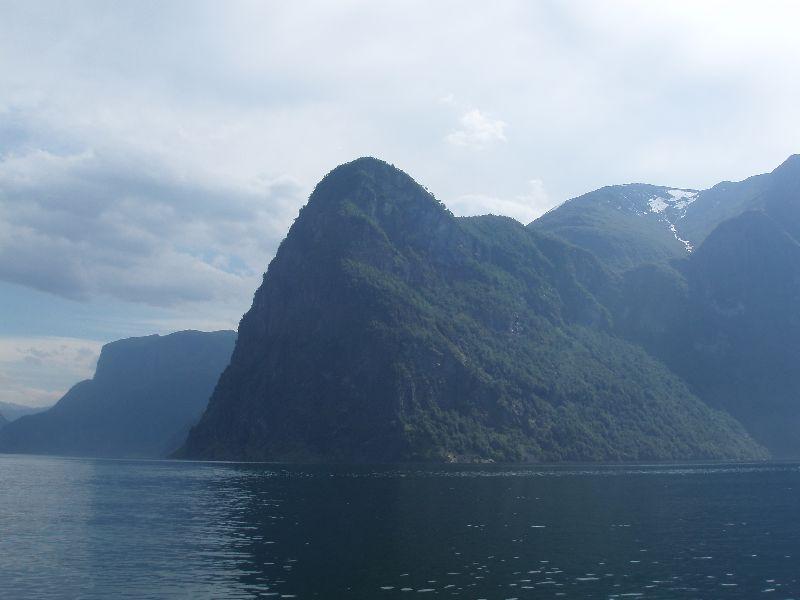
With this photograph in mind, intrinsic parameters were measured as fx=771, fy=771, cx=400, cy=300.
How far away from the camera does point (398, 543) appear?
246 ft

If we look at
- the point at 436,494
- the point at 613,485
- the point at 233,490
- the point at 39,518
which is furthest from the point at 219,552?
the point at 613,485

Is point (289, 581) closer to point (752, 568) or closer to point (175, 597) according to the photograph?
point (175, 597)

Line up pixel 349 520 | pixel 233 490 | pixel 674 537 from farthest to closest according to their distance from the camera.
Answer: pixel 233 490
pixel 349 520
pixel 674 537


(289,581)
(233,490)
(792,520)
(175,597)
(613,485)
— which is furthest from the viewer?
(613,485)

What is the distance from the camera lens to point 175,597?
52781 millimetres

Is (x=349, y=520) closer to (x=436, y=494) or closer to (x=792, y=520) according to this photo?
(x=436, y=494)

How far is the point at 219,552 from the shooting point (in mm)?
71188

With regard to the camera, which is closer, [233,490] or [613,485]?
[233,490]

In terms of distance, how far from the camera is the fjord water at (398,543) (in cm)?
5669

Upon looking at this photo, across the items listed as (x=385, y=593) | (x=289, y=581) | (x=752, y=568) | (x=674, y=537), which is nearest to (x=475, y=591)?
(x=385, y=593)

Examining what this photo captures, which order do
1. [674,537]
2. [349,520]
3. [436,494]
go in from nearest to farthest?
1. [674,537]
2. [349,520]
3. [436,494]

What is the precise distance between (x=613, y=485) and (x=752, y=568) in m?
90.7

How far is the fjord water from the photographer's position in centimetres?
5669

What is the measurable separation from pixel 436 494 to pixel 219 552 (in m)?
60.0
